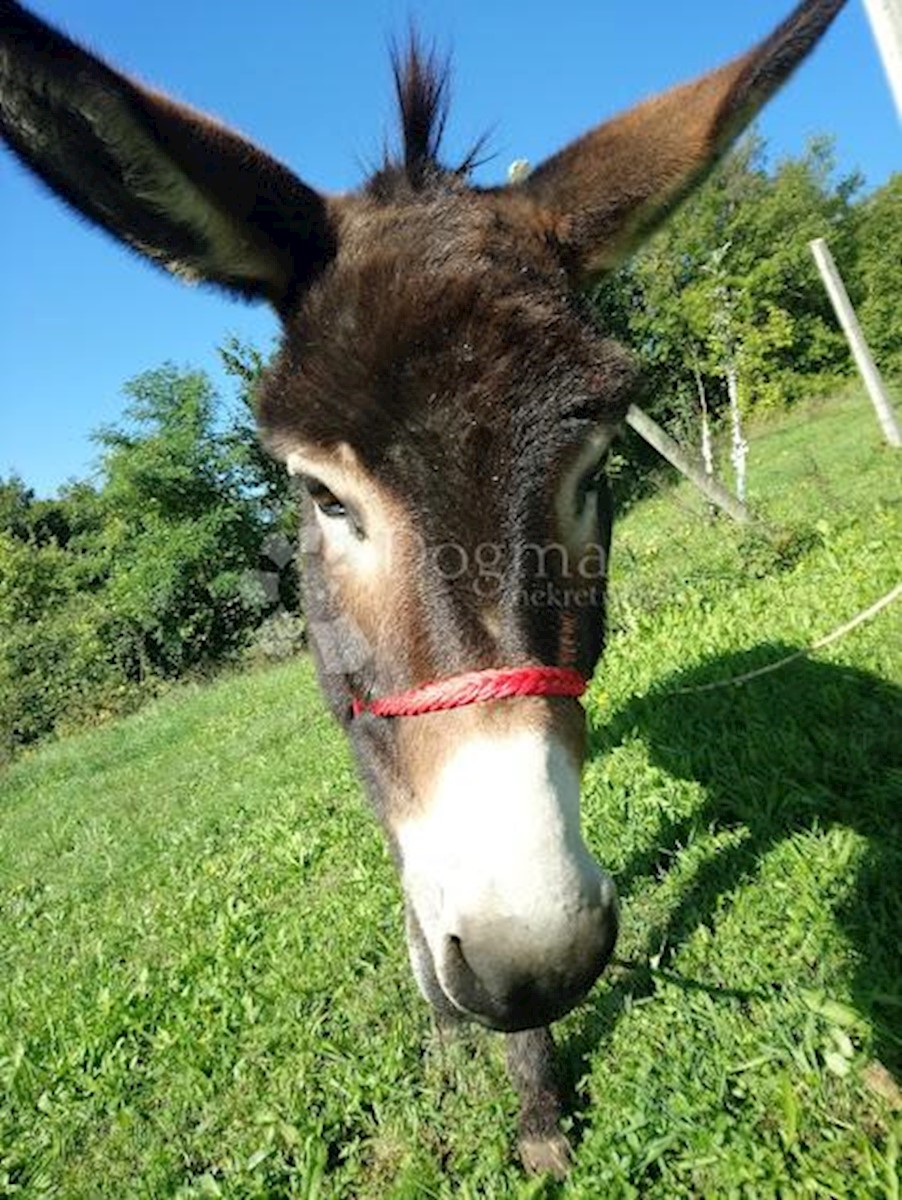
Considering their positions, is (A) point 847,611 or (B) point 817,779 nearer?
(B) point 817,779

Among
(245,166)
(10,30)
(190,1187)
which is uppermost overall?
(10,30)

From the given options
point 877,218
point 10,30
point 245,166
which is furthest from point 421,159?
point 877,218

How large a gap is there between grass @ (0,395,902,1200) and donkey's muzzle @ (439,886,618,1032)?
1033mm

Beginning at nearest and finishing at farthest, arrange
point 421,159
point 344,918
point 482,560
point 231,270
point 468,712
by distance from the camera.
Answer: point 468,712, point 482,560, point 231,270, point 421,159, point 344,918

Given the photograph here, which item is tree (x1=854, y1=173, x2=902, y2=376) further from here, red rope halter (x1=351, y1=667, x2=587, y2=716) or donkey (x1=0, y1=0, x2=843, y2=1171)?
red rope halter (x1=351, y1=667, x2=587, y2=716)

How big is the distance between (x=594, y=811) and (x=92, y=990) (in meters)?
2.67

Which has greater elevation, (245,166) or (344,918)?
(245,166)

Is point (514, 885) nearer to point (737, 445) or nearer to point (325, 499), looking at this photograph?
point (325, 499)

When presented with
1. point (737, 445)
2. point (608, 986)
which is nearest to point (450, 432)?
point (608, 986)

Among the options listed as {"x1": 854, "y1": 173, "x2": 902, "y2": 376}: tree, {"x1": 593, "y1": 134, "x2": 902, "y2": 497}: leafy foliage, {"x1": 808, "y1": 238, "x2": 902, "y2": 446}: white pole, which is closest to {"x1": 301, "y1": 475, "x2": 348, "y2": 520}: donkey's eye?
{"x1": 808, "y1": 238, "x2": 902, "y2": 446}: white pole

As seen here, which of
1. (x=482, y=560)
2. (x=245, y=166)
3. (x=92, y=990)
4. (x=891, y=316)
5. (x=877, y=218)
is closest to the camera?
(x=482, y=560)

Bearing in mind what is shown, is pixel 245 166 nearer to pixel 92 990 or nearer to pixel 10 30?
pixel 10 30

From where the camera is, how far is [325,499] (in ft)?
6.12

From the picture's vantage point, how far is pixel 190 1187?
2543 millimetres
